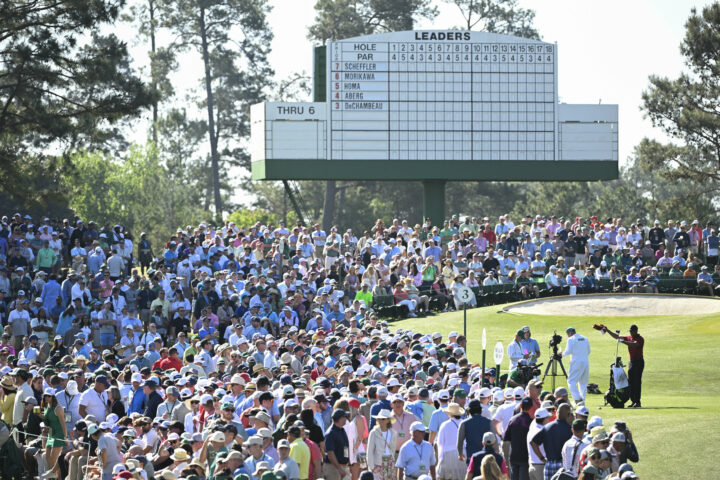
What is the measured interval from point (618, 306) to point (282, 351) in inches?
623

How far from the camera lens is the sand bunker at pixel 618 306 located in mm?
34353

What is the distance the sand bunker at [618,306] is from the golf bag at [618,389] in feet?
42.1

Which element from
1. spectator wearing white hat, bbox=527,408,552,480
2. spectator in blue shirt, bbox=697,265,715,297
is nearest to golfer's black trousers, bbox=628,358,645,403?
spectator wearing white hat, bbox=527,408,552,480

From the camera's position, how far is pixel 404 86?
42469mm

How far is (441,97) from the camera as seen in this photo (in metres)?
42.6

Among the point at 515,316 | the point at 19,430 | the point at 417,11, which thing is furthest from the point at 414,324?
the point at 417,11

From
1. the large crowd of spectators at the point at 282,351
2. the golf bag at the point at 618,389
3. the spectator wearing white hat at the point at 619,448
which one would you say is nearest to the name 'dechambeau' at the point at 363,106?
the large crowd of spectators at the point at 282,351

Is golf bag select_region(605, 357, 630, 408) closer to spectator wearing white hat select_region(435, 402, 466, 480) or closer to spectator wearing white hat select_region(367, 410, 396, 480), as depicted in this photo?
spectator wearing white hat select_region(435, 402, 466, 480)

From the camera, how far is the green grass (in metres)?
17.3

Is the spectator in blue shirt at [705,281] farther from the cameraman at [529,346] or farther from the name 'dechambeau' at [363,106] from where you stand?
the cameraman at [529,346]

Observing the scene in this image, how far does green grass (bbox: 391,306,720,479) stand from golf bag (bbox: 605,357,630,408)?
0.24 m

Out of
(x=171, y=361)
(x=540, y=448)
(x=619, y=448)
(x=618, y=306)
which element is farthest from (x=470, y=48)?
(x=619, y=448)

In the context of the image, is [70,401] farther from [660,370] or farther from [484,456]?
[660,370]

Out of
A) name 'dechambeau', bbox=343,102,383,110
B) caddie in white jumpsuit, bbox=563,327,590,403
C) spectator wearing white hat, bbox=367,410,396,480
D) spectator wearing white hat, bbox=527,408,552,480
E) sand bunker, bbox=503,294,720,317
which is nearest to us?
spectator wearing white hat, bbox=527,408,552,480
